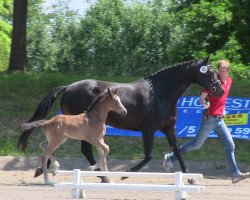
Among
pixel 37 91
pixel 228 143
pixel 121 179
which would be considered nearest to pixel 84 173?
pixel 121 179

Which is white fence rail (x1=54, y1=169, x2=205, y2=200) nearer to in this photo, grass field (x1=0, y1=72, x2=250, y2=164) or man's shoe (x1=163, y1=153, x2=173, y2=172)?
man's shoe (x1=163, y1=153, x2=173, y2=172)

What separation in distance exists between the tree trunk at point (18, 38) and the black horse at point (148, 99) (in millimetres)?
7937

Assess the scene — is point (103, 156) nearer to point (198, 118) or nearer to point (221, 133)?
point (221, 133)

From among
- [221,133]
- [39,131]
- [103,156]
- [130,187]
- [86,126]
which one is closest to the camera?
[130,187]

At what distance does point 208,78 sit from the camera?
1399 centimetres

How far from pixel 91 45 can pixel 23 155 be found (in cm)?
1601

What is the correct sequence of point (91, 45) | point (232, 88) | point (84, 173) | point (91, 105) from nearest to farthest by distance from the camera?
point (84, 173)
point (91, 105)
point (232, 88)
point (91, 45)

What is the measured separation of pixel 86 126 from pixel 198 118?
18.8 ft

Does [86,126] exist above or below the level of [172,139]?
above

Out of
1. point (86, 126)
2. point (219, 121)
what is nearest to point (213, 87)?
point (219, 121)

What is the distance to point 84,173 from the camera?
36.5 feet

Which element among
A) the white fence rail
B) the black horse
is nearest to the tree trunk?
the black horse

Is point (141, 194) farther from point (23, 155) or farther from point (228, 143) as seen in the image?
point (23, 155)

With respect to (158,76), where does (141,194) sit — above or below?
below
